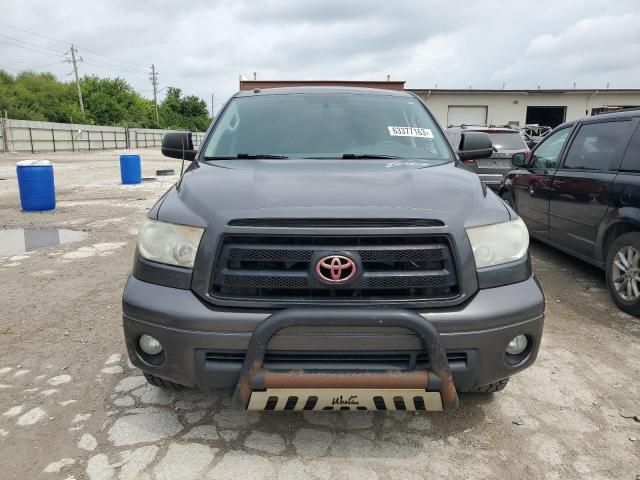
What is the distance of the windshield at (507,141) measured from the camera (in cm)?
981

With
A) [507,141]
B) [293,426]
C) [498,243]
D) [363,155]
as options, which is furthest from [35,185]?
[498,243]

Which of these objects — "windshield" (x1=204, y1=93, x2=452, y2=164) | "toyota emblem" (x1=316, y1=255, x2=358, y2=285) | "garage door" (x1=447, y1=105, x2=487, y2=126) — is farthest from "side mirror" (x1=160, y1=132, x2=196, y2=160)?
"garage door" (x1=447, y1=105, x2=487, y2=126)

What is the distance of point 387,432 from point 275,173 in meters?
1.47

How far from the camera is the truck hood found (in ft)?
7.14

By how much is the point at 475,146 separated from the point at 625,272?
71.1 inches

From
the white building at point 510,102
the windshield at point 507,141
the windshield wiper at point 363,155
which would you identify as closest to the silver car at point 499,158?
the windshield at point 507,141

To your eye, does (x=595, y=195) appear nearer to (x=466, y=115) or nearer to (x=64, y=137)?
(x=466, y=115)

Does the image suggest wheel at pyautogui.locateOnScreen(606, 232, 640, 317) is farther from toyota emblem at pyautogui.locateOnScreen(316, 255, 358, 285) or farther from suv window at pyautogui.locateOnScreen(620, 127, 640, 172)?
toyota emblem at pyautogui.locateOnScreen(316, 255, 358, 285)

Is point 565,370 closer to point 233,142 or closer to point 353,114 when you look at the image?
point 353,114

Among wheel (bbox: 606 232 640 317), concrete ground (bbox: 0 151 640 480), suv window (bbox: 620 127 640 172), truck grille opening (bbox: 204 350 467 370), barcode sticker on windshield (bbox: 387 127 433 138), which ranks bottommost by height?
concrete ground (bbox: 0 151 640 480)

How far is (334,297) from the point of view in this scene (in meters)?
2.13

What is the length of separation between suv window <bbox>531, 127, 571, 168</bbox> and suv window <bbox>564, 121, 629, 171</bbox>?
27cm

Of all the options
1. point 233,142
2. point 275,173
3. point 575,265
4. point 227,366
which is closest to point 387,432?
point 227,366

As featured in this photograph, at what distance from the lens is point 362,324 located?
204cm
